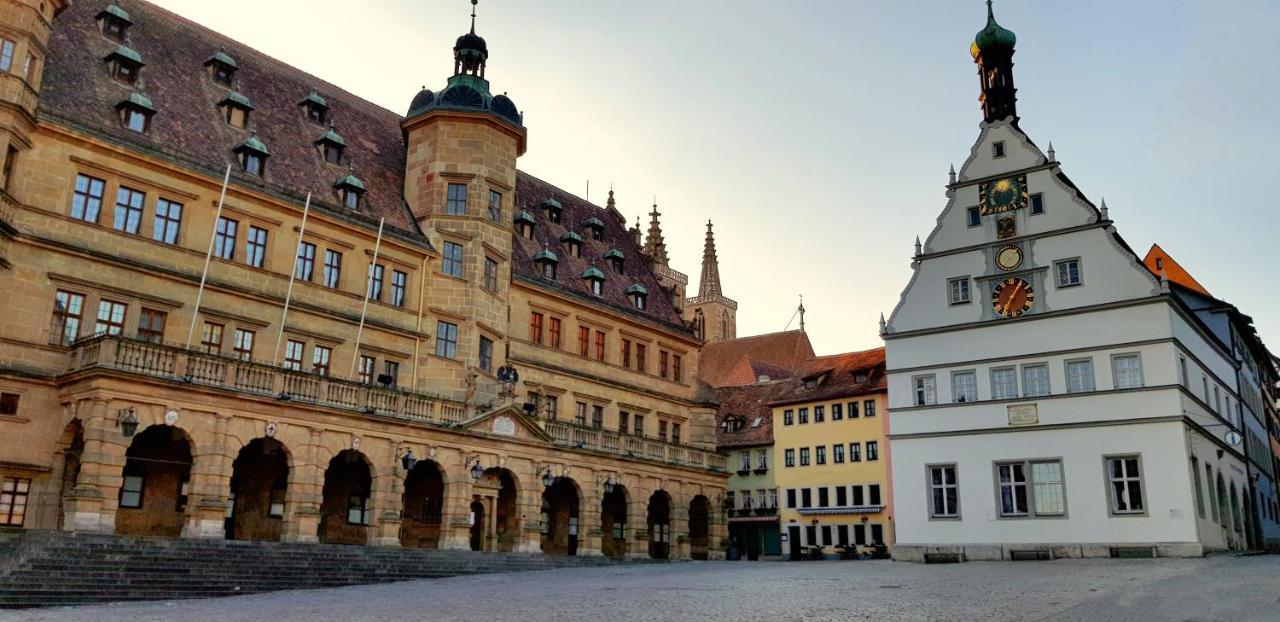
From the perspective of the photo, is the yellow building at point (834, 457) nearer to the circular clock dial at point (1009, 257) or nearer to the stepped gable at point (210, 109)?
the circular clock dial at point (1009, 257)

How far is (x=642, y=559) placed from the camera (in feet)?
148

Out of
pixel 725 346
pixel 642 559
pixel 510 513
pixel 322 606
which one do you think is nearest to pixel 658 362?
pixel 642 559

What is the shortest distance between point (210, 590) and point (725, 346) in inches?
3096

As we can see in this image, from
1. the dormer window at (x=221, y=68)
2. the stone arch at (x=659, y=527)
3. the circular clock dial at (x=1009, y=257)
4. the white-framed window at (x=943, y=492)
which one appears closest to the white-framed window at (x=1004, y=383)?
the white-framed window at (x=943, y=492)

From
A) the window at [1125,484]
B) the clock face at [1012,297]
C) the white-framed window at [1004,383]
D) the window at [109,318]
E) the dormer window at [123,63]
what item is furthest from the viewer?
the clock face at [1012,297]

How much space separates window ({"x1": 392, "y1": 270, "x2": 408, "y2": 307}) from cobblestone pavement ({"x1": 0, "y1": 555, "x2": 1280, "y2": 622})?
52.7 ft

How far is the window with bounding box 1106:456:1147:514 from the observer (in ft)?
122

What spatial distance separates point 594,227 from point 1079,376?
26.6 metres

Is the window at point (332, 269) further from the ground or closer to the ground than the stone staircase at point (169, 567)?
further from the ground

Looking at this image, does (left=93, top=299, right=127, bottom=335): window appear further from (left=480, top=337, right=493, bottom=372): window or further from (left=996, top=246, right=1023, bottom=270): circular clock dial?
(left=996, top=246, right=1023, bottom=270): circular clock dial

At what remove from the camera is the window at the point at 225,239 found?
35.0m

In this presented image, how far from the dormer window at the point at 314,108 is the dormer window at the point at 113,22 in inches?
292

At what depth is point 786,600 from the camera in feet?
58.6

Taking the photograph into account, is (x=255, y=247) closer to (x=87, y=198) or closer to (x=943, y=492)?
(x=87, y=198)
